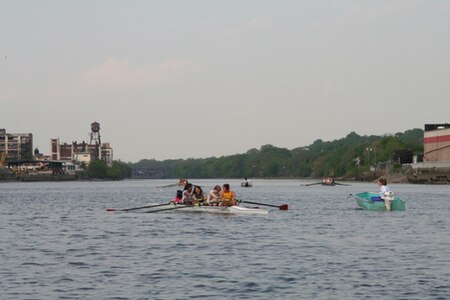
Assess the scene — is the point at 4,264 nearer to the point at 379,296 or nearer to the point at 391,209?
the point at 379,296

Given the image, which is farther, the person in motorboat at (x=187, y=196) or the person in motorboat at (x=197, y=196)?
the person in motorboat at (x=187, y=196)

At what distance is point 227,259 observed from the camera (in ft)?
121

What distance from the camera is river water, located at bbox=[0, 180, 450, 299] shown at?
2914cm

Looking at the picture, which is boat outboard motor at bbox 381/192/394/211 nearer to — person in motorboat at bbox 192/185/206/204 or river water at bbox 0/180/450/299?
river water at bbox 0/180/450/299

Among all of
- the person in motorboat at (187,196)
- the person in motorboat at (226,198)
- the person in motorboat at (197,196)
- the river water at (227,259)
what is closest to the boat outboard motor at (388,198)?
the river water at (227,259)

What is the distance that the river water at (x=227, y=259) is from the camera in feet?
95.6

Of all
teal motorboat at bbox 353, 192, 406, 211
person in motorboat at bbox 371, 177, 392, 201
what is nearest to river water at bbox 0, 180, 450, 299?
Answer: person in motorboat at bbox 371, 177, 392, 201

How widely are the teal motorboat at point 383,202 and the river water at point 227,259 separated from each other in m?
9.89

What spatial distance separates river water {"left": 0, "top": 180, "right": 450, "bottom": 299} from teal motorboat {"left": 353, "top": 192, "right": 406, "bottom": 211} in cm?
989

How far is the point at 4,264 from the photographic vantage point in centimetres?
3588

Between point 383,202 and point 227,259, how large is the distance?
3586cm

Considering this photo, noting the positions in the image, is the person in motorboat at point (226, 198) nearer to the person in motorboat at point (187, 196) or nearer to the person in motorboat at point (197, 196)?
the person in motorboat at point (197, 196)

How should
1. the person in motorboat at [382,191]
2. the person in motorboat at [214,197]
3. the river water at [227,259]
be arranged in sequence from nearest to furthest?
the river water at [227,259], the person in motorboat at [214,197], the person in motorboat at [382,191]

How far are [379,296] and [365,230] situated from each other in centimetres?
2346
